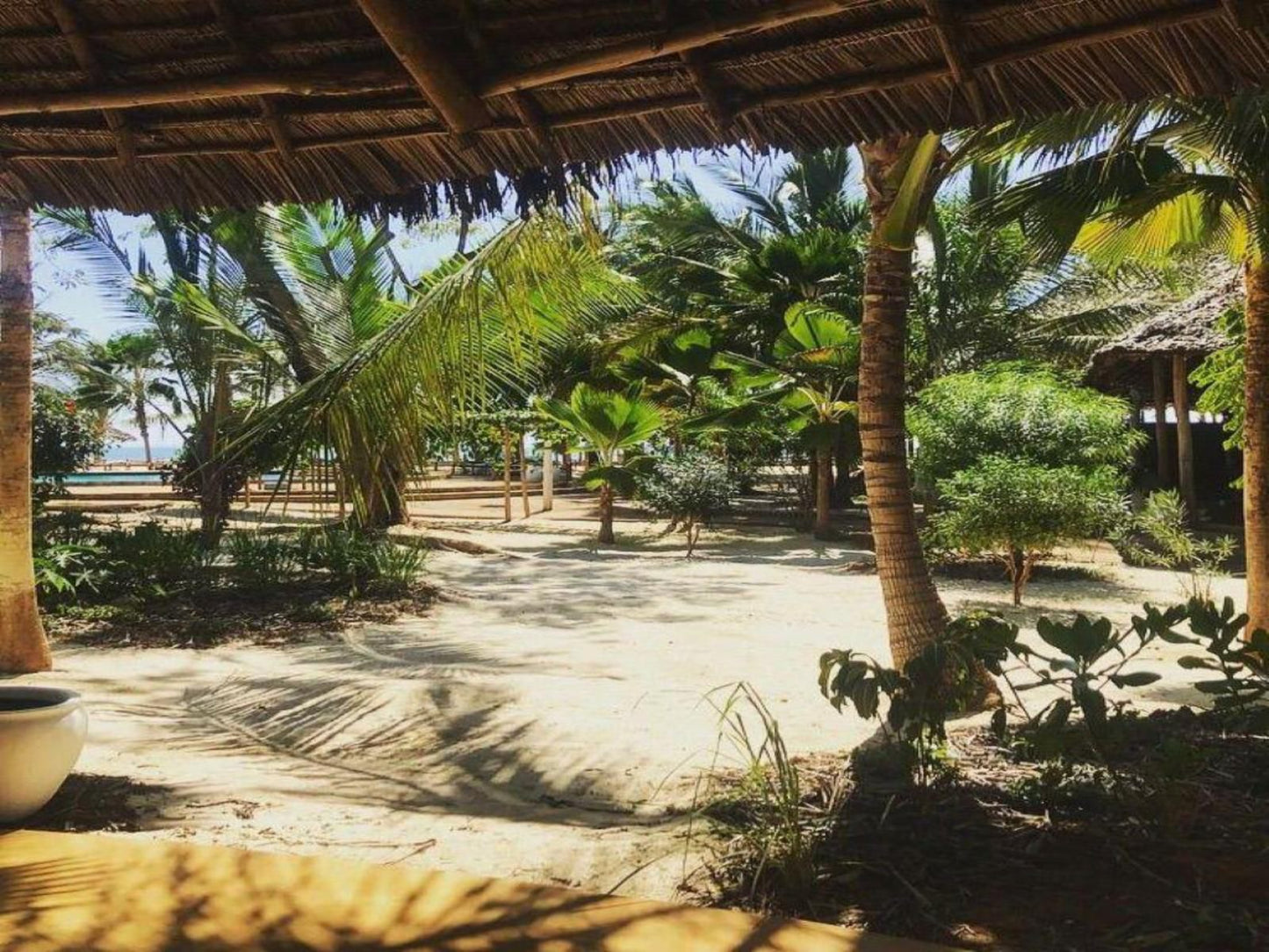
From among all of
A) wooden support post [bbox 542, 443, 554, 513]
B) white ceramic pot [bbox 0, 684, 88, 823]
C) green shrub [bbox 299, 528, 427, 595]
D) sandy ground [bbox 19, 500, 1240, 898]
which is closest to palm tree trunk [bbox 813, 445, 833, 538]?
sandy ground [bbox 19, 500, 1240, 898]

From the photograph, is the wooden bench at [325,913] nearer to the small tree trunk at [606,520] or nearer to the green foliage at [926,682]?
the green foliage at [926,682]

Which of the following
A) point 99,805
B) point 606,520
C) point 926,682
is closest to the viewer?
point 926,682

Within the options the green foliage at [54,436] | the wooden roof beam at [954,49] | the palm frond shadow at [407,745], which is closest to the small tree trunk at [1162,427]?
the palm frond shadow at [407,745]

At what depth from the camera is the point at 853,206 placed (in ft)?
63.2

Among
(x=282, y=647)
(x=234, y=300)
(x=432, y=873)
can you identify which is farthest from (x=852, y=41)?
(x=234, y=300)

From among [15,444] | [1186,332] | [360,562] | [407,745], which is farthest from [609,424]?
[407,745]

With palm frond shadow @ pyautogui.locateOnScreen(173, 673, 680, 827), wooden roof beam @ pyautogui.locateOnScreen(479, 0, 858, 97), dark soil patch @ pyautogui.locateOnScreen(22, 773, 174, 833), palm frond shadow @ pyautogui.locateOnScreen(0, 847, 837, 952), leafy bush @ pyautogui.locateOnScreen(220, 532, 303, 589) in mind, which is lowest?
palm frond shadow @ pyautogui.locateOnScreen(173, 673, 680, 827)

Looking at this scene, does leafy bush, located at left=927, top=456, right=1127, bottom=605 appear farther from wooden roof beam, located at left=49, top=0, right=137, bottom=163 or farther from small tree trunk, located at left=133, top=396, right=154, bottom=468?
small tree trunk, located at left=133, top=396, right=154, bottom=468

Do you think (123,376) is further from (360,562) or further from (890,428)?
(890,428)

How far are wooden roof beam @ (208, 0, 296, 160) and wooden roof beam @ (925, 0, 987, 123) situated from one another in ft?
6.16

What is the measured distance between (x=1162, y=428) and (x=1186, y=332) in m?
3.90

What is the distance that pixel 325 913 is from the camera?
8.76 feet

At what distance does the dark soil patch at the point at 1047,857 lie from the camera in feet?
8.03

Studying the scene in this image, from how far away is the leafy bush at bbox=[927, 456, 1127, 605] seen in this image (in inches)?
339
